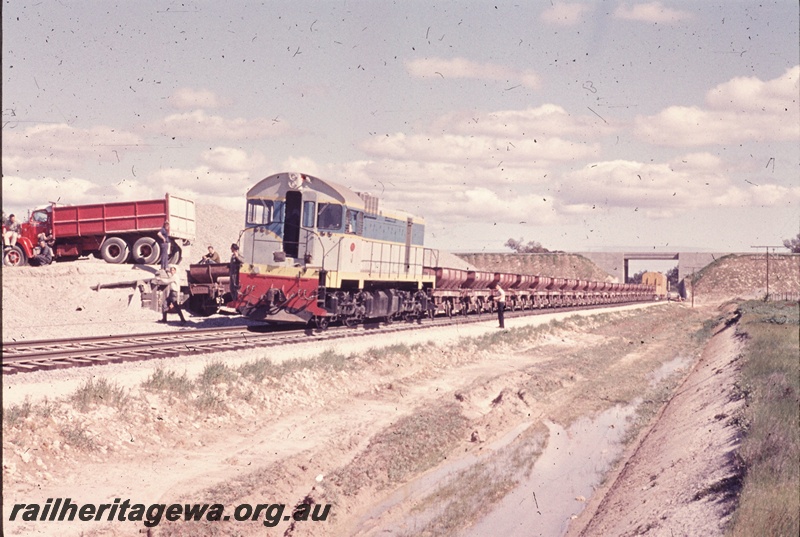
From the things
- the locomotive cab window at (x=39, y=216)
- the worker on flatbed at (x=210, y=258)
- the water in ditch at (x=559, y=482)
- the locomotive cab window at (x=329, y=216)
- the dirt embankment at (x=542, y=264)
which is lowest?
the water in ditch at (x=559, y=482)

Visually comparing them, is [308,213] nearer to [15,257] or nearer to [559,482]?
[559,482]

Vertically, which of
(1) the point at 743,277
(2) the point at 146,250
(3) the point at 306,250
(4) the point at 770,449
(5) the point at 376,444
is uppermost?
(1) the point at 743,277

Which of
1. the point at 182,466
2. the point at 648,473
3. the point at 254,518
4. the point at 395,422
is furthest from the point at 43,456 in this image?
the point at 648,473

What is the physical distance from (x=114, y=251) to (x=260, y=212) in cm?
1547

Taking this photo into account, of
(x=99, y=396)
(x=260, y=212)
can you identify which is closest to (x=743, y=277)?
(x=260, y=212)

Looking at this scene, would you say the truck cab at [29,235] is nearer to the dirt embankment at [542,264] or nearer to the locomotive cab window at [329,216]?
the locomotive cab window at [329,216]

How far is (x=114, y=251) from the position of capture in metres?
34.1

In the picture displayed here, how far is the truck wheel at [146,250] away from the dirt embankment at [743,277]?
290 feet

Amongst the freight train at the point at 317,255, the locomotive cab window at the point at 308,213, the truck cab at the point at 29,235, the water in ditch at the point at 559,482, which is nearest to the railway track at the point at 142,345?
the freight train at the point at 317,255

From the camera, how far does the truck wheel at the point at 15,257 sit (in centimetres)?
3434

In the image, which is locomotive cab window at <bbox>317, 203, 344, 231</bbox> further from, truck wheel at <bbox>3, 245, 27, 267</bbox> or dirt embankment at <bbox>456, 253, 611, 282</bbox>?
dirt embankment at <bbox>456, 253, 611, 282</bbox>

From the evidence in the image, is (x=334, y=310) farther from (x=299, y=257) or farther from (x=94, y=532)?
(x=94, y=532)

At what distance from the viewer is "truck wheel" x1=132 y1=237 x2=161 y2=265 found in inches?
1336

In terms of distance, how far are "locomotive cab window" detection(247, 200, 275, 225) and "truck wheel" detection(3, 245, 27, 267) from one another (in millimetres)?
18233
